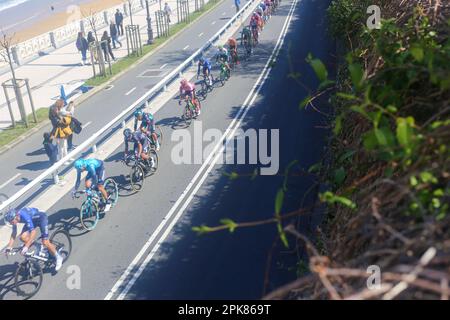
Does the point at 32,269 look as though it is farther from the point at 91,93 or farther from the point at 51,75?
the point at 51,75

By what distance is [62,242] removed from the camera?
9938 millimetres

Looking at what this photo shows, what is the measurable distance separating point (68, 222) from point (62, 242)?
107cm

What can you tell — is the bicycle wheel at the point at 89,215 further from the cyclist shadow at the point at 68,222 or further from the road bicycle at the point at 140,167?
the road bicycle at the point at 140,167

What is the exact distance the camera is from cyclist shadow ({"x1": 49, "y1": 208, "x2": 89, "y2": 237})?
1067 centimetres

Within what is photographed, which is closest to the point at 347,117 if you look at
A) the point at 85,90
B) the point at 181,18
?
the point at 85,90

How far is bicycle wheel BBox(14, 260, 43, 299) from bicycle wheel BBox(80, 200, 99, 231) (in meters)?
1.75

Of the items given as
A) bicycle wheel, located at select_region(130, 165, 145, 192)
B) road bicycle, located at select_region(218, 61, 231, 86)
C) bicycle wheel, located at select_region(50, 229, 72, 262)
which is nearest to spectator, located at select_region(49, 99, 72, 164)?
bicycle wheel, located at select_region(130, 165, 145, 192)

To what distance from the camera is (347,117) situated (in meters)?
6.11

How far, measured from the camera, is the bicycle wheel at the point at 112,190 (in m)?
11.7

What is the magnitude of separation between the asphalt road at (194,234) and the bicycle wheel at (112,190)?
23 centimetres

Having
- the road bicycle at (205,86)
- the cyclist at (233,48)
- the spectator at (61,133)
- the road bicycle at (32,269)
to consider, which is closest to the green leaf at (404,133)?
the road bicycle at (32,269)

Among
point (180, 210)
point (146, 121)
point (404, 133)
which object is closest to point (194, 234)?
point (180, 210)

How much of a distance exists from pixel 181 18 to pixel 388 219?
3441 centimetres

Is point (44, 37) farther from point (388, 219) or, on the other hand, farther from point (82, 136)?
point (388, 219)
